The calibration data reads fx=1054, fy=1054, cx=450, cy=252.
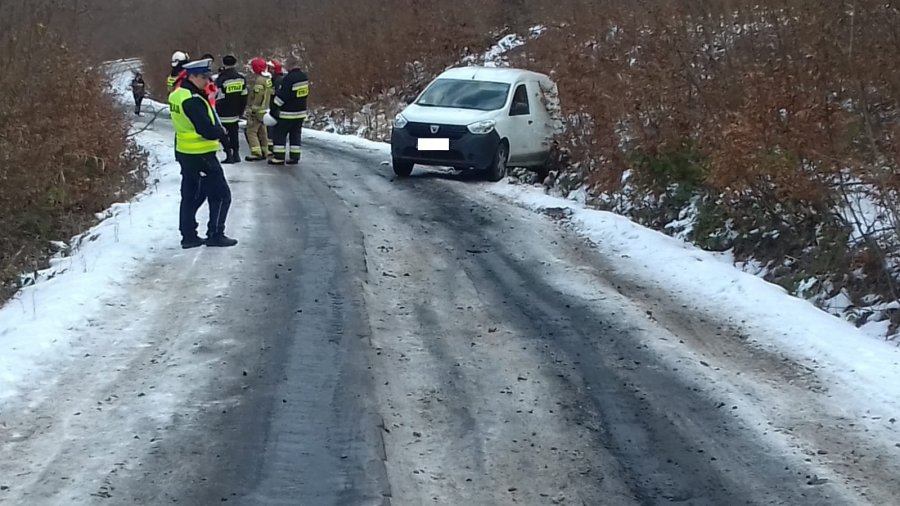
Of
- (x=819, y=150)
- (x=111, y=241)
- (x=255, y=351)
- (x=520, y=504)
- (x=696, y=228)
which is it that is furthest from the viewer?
(x=696, y=228)

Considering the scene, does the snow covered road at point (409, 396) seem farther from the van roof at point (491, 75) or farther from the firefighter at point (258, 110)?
the firefighter at point (258, 110)

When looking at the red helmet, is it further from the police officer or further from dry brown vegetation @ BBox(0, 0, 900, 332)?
the police officer

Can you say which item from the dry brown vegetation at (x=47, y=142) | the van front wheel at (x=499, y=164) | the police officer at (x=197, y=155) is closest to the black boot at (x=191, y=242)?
the police officer at (x=197, y=155)

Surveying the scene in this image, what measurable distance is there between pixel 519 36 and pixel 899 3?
25.3 m

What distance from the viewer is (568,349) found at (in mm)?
Result: 7211

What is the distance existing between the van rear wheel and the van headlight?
1124 mm

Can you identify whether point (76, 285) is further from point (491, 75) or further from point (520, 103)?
point (491, 75)

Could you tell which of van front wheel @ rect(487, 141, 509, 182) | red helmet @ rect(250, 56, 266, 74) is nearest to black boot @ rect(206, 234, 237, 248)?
van front wheel @ rect(487, 141, 509, 182)

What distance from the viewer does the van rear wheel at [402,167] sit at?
52.4 ft

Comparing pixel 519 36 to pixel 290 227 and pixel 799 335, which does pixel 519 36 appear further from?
Answer: pixel 799 335

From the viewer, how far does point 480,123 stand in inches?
616

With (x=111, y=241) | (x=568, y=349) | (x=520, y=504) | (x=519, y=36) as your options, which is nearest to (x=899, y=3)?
(x=568, y=349)

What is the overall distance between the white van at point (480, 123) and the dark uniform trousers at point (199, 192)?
18.5ft

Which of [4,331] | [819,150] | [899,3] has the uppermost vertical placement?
[899,3]
